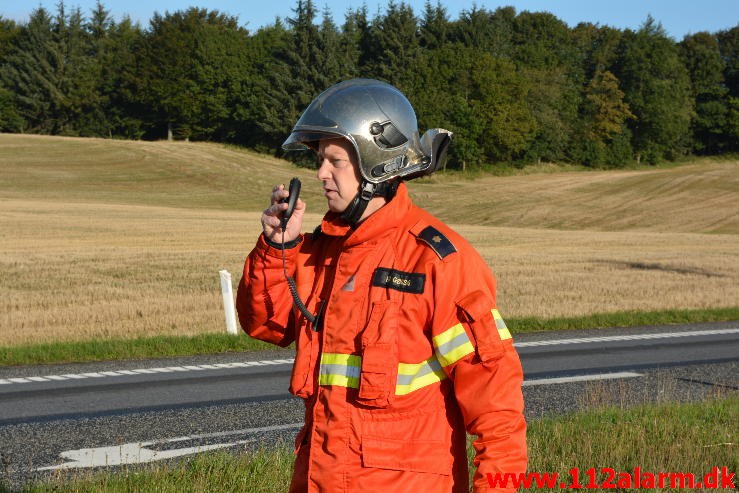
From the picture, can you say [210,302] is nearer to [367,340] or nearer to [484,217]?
[367,340]

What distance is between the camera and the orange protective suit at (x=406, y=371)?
2.85 meters

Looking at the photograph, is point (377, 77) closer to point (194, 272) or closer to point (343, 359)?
point (194, 272)

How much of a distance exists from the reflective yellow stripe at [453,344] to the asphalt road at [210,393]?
366 cm

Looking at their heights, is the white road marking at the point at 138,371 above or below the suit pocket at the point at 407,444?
below

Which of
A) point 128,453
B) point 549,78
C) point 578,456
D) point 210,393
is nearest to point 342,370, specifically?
point 578,456

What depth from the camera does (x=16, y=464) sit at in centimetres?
632

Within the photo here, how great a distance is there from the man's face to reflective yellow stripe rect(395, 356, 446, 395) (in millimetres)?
535

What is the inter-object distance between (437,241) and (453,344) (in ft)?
0.96

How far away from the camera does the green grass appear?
16.8ft

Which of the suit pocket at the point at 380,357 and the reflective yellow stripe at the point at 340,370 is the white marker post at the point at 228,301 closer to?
the reflective yellow stripe at the point at 340,370

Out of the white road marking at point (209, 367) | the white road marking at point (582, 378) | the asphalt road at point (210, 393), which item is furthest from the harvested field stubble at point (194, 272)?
the white road marking at point (582, 378)

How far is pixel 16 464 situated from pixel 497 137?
82214mm

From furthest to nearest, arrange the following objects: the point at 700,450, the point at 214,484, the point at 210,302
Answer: the point at 210,302 < the point at 700,450 < the point at 214,484

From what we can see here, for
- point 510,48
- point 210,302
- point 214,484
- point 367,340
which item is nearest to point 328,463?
point 367,340
